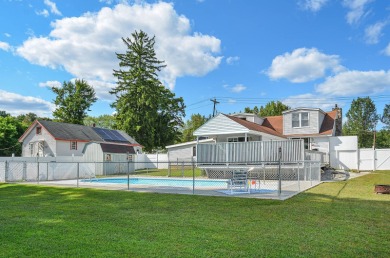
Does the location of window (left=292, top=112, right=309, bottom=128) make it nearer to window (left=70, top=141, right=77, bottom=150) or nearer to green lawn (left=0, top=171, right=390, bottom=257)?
green lawn (left=0, top=171, right=390, bottom=257)

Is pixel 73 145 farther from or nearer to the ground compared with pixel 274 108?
nearer to the ground

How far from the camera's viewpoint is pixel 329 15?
21281 mm

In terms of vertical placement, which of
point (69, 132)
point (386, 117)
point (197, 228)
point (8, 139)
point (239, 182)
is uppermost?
point (386, 117)

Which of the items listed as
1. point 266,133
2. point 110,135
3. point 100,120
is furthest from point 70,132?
point 100,120

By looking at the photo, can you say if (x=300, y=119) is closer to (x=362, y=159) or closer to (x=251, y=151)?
(x=362, y=159)

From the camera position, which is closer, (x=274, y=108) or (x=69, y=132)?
(x=69, y=132)

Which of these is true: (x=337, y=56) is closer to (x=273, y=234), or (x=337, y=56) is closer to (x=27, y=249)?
(x=273, y=234)

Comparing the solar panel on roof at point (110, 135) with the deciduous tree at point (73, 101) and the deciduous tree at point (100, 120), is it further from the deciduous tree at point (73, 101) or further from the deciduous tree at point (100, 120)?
the deciduous tree at point (100, 120)

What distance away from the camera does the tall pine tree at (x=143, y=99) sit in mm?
44750

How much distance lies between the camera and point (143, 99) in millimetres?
43938

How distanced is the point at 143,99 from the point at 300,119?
22726 millimetres

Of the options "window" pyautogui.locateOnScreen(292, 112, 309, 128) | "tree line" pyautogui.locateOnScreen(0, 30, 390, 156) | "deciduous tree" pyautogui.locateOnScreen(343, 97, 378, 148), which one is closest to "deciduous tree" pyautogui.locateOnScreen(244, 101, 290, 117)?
"tree line" pyautogui.locateOnScreen(0, 30, 390, 156)

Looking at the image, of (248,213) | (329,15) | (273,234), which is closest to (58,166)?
(248,213)

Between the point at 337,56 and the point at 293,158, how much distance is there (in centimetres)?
1371
